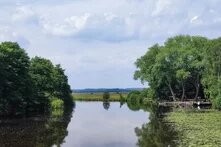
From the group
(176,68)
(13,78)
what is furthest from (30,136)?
(176,68)

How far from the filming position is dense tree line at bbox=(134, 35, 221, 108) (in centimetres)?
9894

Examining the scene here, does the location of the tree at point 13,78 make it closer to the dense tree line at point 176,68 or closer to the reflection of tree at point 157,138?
the reflection of tree at point 157,138

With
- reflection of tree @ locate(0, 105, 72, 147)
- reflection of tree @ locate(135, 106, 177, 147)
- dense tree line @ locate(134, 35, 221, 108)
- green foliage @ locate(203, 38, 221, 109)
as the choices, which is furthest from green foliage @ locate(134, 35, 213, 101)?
reflection of tree @ locate(0, 105, 72, 147)

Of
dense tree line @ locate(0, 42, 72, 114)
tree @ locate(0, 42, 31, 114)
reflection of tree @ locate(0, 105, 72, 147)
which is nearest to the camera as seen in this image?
reflection of tree @ locate(0, 105, 72, 147)

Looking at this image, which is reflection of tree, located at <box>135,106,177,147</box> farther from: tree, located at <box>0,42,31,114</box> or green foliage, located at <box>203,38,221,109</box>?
green foliage, located at <box>203,38,221,109</box>

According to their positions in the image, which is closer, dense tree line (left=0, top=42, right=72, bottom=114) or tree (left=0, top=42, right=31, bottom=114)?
tree (left=0, top=42, right=31, bottom=114)

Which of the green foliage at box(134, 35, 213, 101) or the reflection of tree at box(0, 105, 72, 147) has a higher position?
the green foliage at box(134, 35, 213, 101)

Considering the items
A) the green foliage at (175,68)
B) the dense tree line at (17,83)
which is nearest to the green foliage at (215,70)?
the green foliage at (175,68)

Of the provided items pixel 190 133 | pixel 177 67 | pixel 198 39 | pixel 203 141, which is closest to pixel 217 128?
pixel 190 133

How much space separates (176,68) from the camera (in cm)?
10000

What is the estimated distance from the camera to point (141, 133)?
42.0 m

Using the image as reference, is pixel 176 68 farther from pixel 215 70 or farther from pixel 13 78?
pixel 13 78

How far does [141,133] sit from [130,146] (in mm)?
9203

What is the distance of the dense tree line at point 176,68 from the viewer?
98.9 metres
